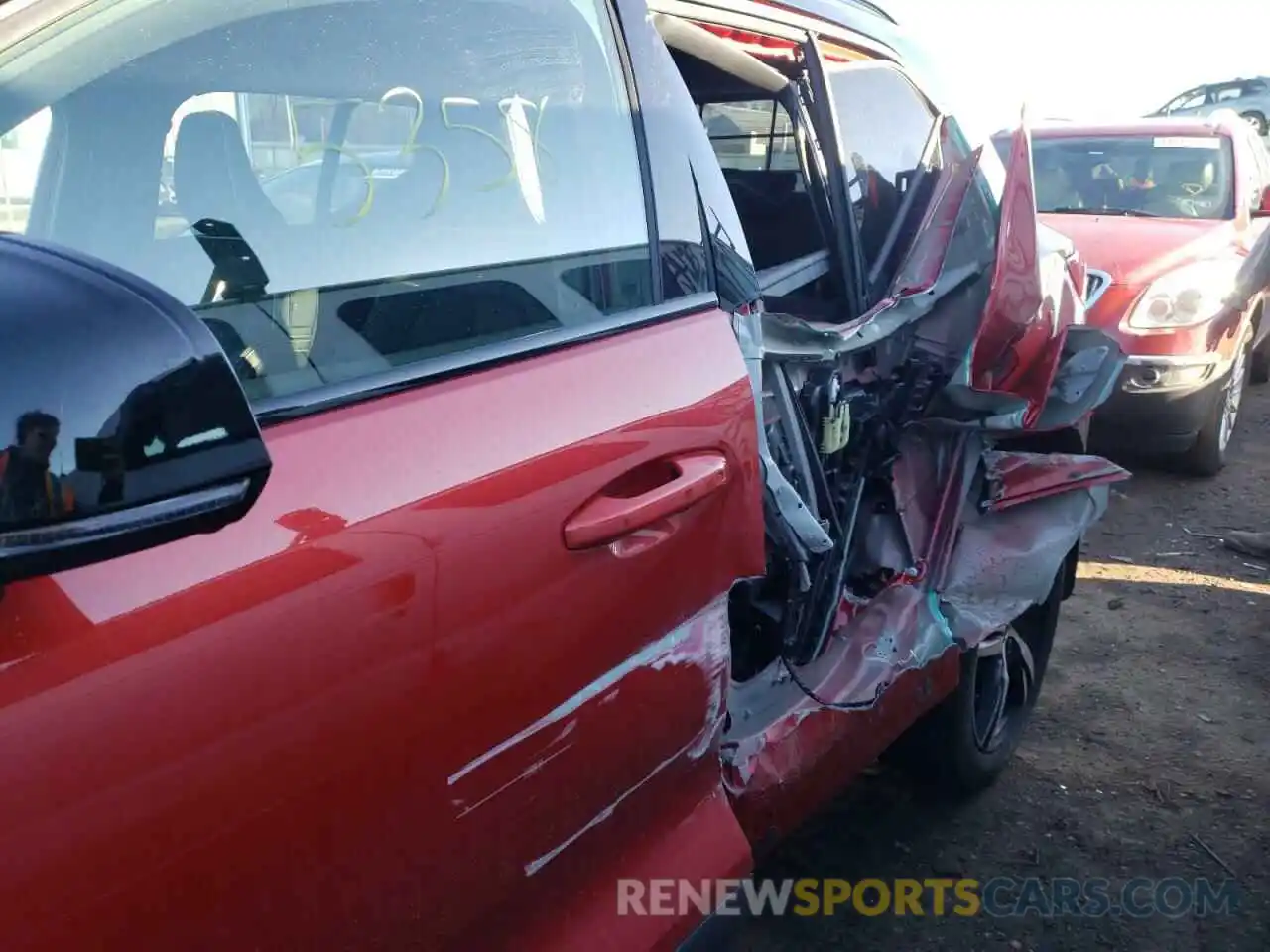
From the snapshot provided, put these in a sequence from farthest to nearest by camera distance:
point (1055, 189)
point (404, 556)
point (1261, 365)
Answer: point (1261, 365), point (1055, 189), point (404, 556)

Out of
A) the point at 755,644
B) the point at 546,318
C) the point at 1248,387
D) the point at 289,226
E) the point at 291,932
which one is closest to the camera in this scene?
the point at 291,932

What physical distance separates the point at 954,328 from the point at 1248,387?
6282 millimetres

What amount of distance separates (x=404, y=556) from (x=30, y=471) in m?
0.40

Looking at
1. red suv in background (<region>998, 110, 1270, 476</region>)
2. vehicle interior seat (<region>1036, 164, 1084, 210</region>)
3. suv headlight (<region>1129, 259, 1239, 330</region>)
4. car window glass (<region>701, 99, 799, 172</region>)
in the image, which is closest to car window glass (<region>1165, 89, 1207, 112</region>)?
red suv in background (<region>998, 110, 1270, 476</region>)

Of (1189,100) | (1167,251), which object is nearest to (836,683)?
(1167,251)

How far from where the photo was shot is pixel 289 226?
1277 millimetres

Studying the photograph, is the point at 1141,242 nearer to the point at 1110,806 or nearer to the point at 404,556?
the point at 1110,806

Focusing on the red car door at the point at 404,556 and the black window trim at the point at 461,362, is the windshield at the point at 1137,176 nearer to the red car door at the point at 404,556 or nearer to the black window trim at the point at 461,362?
the black window trim at the point at 461,362

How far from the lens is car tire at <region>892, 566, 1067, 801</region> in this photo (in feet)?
8.98

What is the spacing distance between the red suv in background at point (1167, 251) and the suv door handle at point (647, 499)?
4070 millimetres

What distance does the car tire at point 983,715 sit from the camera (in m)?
2.74

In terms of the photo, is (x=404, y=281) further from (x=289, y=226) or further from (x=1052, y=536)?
(x=1052, y=536)

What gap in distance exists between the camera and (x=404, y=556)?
3.66 feet

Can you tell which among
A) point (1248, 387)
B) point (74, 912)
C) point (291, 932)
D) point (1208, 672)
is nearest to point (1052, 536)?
point (1208, 672)
